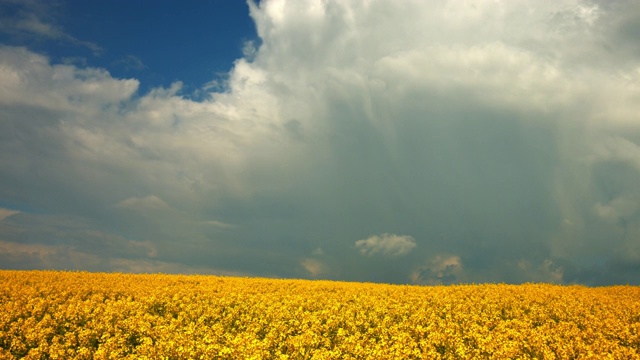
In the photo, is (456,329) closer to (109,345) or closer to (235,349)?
(235,349)

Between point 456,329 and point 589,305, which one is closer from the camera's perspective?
point 456,329

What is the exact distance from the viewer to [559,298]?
23.5 m

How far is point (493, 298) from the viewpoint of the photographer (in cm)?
2303

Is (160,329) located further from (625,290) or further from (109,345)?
(625,290)

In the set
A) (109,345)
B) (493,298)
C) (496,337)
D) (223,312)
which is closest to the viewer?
(109,345)

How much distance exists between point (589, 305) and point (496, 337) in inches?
446

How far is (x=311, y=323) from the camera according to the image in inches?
630

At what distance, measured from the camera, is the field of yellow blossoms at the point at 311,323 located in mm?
12156

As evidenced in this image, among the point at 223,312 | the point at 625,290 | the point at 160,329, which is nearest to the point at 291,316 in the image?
the point at 223,312

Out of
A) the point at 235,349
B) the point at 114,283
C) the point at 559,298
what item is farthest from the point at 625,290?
the point at 114,283

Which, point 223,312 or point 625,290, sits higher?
point 625,290

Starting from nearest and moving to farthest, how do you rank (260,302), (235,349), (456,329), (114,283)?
Answer: 1. (235,349)
2. (456,329)
3. (260,302)
4. (114,283)

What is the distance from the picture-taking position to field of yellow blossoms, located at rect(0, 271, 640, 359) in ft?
39.9

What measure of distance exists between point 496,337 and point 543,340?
1.36 m
